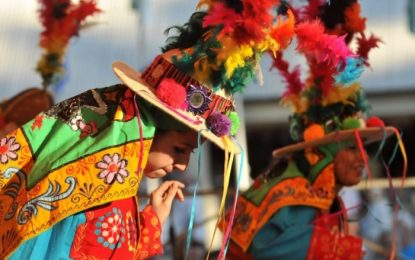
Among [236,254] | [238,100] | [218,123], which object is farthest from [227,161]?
[238,100]

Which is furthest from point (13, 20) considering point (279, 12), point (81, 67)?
point (279, 12)

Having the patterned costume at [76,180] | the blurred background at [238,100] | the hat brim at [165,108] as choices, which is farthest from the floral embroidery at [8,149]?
the blurred background at [238,100]

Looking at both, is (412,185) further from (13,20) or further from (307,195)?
(13,20)

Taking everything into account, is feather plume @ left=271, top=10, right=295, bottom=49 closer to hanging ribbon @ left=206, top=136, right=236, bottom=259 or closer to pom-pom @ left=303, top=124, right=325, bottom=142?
hanging ribbon @ left=206, top=136, right=236, bottom=259

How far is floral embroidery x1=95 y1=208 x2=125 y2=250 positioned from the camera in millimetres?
2389

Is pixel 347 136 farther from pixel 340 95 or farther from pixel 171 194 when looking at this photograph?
pixel 171 194

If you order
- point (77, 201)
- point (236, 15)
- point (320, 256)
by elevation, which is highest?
point (236, 15)

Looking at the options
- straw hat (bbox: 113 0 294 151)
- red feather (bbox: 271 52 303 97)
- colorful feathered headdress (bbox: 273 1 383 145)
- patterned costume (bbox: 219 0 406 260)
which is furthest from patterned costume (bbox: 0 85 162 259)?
red feather (bbox: 271 52 303 97)

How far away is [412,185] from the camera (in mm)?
6203

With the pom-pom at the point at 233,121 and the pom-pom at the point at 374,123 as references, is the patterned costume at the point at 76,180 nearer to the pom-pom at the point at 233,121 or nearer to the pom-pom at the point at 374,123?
the pom-pom at the point at 233,121

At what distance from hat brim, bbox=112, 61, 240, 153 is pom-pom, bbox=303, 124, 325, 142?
108cm

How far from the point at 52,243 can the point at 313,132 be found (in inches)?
63.4

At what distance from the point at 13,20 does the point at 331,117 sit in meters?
3.19

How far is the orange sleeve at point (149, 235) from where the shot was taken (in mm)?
2561
